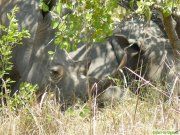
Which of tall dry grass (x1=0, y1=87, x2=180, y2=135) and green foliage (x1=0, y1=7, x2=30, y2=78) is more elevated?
green foliage (x1=0, y1=7, x2=30, y2=78)

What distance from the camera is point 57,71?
5.72 meters

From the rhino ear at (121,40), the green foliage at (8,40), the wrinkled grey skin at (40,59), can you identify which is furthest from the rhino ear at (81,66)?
the green foliage at (8,40)

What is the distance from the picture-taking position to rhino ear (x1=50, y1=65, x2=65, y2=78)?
18.7 feet

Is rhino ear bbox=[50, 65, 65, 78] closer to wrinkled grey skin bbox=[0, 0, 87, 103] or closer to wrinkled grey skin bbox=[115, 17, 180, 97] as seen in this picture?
wrinkled grey skin bbox=[0, 0, 87, 103]

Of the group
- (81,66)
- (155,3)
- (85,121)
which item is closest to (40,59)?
(81,66)

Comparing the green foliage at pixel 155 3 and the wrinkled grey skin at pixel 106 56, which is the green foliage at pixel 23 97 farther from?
the green foliage at pixel 155 3

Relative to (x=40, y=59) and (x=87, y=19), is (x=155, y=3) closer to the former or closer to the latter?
(x=87, y=19)

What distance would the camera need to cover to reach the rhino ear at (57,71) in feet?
18.7

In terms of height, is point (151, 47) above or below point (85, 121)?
above

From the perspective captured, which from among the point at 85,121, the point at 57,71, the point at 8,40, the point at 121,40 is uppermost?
the point at 8,40

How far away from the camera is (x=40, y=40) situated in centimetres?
588

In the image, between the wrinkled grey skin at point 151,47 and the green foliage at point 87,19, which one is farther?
the wrinkled grey skin at point 151,47

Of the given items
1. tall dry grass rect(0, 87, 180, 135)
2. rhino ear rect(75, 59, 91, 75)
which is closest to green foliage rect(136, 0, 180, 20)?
tall dry grass rect(0, 87, 180, 135)

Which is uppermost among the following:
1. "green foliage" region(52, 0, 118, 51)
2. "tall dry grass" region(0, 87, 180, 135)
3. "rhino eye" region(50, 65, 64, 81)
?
"green foliage" region(52, 0, 118, 51)
